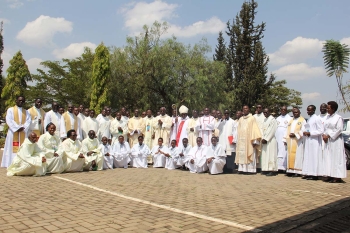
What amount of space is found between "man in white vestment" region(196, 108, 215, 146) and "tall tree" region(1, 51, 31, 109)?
2001cm

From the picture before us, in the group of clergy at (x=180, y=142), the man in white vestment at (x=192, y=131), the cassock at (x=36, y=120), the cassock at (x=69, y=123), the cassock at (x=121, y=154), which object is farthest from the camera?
the man in white vestment at (x=192, y=131)

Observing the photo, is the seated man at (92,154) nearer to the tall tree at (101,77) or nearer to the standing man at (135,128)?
the standing man at (135,128)

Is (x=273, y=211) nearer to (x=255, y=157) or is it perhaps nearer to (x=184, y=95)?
(x=255, y=157)

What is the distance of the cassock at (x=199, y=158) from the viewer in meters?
11.0

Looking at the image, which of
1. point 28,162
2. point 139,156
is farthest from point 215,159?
point 28,162

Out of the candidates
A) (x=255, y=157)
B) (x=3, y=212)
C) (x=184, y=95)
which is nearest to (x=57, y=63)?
(x=184, y=95)

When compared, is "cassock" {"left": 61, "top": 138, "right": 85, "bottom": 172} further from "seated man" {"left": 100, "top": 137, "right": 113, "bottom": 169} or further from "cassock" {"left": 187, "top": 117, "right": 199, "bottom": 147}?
"cassock" {"left": 187, "top": 117, "right": 199, "bottom": 147}

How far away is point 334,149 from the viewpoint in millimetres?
9055

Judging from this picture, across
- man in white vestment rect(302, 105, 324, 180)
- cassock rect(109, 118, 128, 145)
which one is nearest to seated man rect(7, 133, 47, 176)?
cassock rect(109, 118, 128, 145)

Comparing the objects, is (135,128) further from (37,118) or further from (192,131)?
(37,118)

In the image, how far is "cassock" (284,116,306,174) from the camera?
403 inches

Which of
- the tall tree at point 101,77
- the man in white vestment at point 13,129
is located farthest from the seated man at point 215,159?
the tall tree at point 101,77

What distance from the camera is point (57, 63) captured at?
115 feet

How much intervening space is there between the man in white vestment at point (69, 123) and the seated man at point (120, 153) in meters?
1.40
